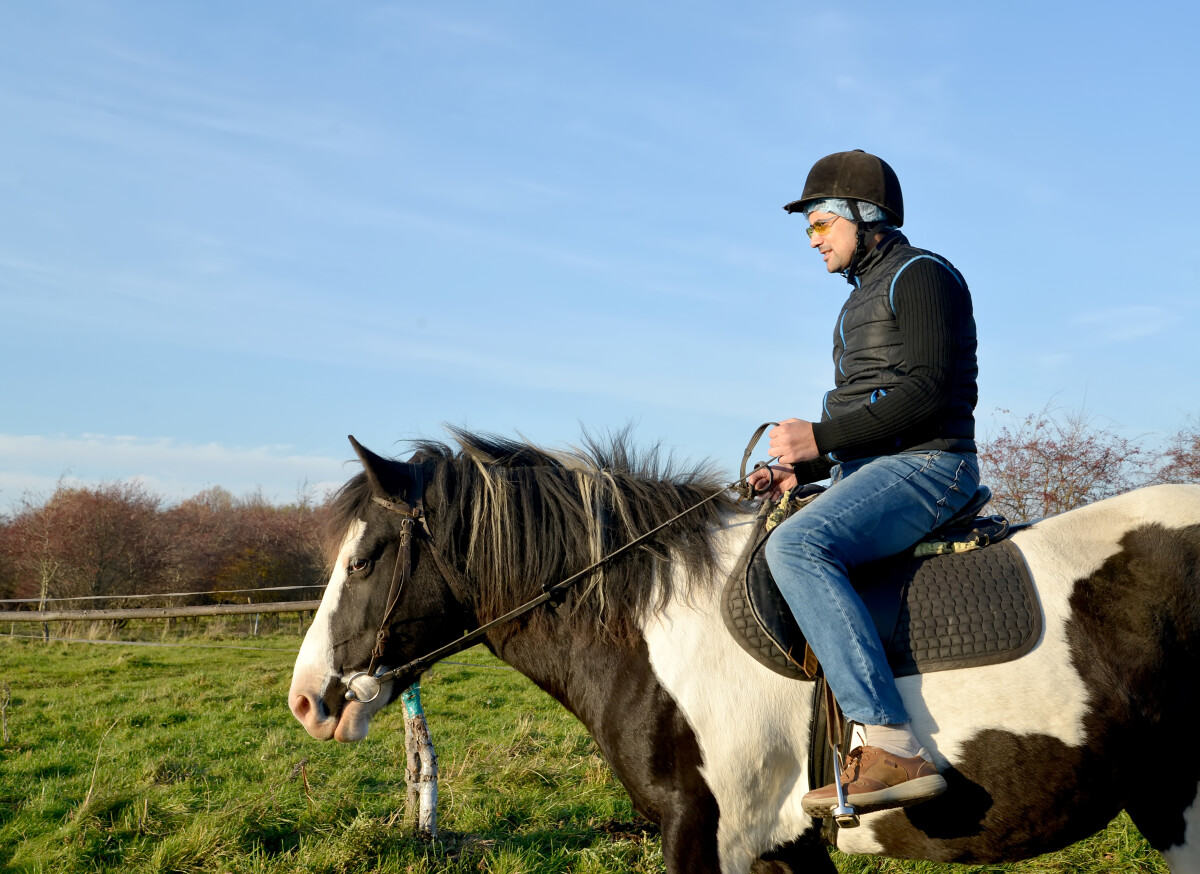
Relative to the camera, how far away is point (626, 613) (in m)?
3.17

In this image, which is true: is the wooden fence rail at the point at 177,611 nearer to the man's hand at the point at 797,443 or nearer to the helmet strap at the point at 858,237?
the man's hand at the point at 797,443

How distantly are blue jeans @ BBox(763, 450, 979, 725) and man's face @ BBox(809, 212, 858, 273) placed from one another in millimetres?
845

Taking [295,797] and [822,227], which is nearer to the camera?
[822,227]

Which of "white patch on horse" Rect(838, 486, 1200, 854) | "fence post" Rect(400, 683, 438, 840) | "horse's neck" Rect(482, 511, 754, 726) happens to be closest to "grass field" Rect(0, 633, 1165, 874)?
"fence post" Rect(400, 683, 438, 840)

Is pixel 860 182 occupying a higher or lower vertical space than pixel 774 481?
higher

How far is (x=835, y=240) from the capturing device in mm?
3348

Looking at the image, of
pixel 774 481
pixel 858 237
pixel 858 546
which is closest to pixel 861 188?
pixel 858 237

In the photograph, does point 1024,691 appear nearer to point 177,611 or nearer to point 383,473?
point 383,473

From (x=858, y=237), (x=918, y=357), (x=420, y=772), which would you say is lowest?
(x=420, y=772)

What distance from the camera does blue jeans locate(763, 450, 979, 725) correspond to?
8.92 feet

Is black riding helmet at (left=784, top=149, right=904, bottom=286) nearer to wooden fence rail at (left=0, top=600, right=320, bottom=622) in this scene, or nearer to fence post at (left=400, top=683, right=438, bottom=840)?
fence post at (left=400, top=683, right=438, bottom=840)

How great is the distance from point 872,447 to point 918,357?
0.41 m

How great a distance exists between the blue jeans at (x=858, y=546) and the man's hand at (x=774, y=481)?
0.29m

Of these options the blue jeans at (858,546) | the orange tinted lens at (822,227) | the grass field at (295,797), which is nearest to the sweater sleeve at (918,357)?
the blue jeans at (858,546)
